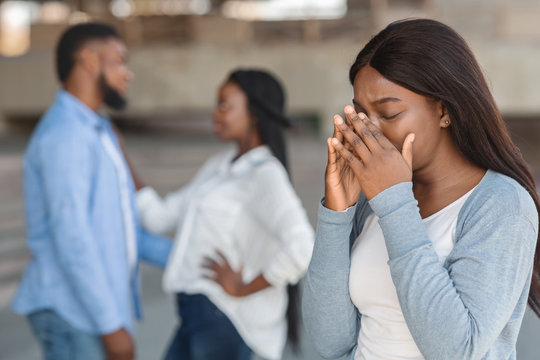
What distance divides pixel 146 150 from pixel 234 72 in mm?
10405

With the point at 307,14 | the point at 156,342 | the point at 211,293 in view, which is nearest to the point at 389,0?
the point at 307,14

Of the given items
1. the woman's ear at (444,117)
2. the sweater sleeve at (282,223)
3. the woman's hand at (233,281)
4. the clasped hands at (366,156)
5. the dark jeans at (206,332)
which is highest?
the woman's ear at (444,117)

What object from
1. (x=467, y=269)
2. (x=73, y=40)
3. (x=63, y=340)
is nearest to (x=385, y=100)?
(x=467, y=269)

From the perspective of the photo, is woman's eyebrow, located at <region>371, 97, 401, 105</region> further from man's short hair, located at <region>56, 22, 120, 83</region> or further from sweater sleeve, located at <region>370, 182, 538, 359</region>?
man's short hair, located at <region>56, 22, 120, 83</region>

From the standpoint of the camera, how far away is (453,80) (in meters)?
1.33

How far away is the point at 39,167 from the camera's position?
2.35m

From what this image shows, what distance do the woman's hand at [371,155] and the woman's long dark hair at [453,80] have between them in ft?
0.40

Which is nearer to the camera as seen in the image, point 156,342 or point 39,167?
point 39,167

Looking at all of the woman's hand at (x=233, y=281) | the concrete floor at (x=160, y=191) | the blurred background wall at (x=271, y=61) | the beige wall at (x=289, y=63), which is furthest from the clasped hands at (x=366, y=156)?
the beige wall at (x=289, y=63)

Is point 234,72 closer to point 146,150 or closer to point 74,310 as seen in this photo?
point 74,310

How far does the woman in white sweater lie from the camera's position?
7.75 ft

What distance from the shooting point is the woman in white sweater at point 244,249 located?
7.75 feet

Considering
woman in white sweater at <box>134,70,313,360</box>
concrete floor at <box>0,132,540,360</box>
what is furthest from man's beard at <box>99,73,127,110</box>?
concrete floor at <box>0,132,540,360</box>

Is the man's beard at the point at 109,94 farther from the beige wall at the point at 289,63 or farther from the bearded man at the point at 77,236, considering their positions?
the beige wall at the point at 289,63
